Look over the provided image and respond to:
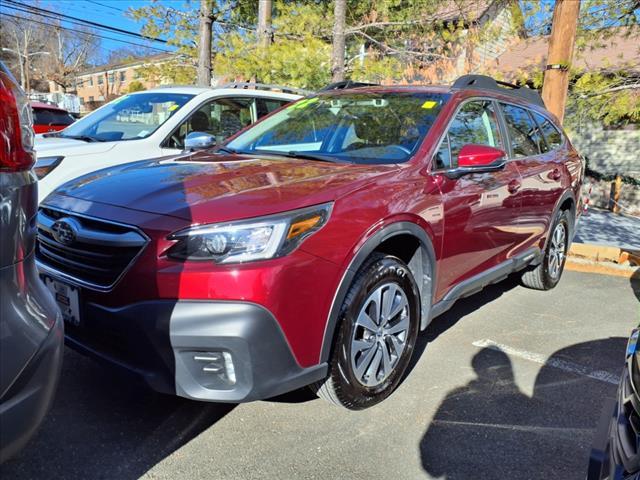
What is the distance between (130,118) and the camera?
5.77 m

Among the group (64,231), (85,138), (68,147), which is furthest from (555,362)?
(85,138)

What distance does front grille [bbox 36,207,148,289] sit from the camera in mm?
2324

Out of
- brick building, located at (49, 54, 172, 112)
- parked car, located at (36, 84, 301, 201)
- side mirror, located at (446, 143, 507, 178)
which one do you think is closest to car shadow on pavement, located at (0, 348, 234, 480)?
side mirror, located at (446, 143, 507, 178)

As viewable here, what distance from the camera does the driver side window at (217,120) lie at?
5562 mm

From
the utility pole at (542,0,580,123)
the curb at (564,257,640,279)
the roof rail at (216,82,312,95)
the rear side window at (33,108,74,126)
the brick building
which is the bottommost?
the curb at (564,257,640,279)

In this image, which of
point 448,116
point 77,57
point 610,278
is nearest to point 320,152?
point 448,116

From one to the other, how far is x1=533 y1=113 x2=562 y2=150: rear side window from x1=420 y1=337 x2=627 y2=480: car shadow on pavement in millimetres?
2099

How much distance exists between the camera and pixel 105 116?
5.90 metres

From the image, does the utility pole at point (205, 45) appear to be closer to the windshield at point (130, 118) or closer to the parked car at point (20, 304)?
the windshield at point (130, 118)

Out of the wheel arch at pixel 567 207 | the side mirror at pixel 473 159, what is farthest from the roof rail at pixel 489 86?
the wheel arch at pixel 567 207

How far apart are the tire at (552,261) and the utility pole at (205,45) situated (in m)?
8.20

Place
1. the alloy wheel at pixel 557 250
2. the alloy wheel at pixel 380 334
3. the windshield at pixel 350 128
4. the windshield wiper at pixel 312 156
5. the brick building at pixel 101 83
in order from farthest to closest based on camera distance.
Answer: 1. the brick building at pixel 101 83
2. the alloy wheel at pixel 557 250
3. the windshield at pixel 350 128
4. the windshield wiper at pixel 312 156
5. the alloy wheel at pixel 380 334

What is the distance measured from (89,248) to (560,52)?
20.4 feet

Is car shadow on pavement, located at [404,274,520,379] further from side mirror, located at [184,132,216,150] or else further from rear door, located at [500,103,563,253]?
side mirror, located at [184,132,216,150]
